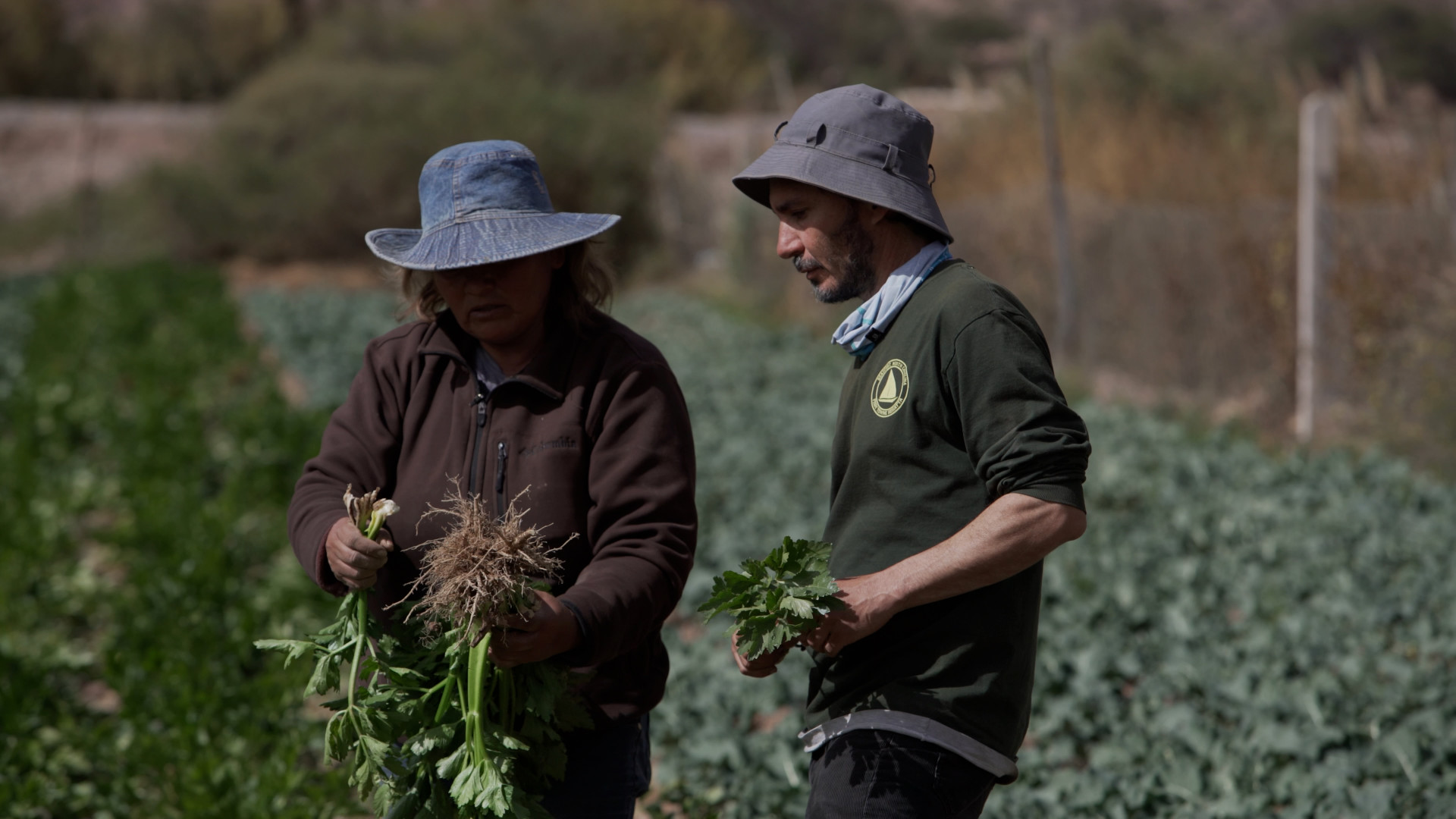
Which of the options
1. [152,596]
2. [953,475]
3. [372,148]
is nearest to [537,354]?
[953,475]

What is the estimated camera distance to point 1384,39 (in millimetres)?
39594

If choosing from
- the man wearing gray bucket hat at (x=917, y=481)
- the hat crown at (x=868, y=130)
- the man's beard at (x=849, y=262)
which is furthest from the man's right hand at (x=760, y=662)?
the hat crown at (x=868, y=130)

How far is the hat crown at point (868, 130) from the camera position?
226cm

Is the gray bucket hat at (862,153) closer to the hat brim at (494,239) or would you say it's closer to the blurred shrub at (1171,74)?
the hat brim at (494,239)

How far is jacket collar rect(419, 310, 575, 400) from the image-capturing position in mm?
2447

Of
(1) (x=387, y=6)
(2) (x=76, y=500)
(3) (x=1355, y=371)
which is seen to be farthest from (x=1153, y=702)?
(1) (x=387, y=6)

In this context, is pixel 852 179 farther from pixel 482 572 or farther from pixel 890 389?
pixel 482 572

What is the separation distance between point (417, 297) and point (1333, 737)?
297 centimetres

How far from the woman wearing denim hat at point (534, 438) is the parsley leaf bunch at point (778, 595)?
7.1 inches

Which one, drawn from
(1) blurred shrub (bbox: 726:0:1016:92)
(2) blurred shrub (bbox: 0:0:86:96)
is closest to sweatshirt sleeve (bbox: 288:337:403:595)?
(1) blurred shrub (bbox: 726:0:1016:92)

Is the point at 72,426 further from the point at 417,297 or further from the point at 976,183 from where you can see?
the point at 976,183

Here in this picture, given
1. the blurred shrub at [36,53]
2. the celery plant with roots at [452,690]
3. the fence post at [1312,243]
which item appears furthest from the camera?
the blurred shrub at [36,53]

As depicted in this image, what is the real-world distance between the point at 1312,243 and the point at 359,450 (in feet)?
24.9

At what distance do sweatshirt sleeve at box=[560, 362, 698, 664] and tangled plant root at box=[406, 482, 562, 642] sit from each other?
0.14 metres
